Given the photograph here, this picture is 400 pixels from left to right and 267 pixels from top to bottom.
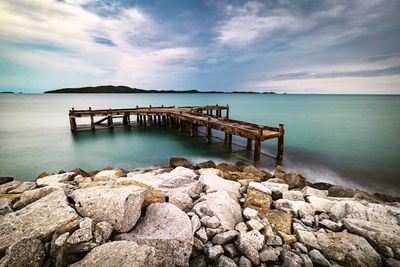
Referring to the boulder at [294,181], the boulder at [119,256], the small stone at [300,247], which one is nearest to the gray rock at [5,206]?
the boulder at [119,256]

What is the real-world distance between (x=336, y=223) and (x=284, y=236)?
4.62 feet

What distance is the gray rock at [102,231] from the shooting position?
10.8 ft

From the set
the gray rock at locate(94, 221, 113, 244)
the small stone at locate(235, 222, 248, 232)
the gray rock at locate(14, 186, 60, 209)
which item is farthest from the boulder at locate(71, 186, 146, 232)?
the small stone at locate(235, 222, 248, 232)

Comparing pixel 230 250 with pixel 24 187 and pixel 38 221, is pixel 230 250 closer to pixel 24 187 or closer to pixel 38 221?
pixel 38 221

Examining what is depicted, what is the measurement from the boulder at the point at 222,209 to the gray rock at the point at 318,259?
58.5 inches

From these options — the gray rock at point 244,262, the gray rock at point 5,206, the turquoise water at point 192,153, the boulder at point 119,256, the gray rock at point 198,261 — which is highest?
the boulder at point 119,256

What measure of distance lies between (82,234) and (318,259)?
4.10 meters

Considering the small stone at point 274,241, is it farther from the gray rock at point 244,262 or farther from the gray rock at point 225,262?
the gray rock at point 225,262

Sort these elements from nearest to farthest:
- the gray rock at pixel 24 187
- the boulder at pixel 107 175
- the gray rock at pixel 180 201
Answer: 1. the gray rock at pixel 180 201
2. the gray rock at pixel 24 187
3. the boulder at pixel 107 175

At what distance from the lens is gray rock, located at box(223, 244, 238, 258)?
3.67 metres

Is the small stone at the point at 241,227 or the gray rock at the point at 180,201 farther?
the gray rock at the point at 180,201

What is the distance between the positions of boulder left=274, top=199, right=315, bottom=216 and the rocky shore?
0.02 m

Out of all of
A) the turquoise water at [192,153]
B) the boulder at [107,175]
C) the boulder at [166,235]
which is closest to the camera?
the boulder at [166,235]

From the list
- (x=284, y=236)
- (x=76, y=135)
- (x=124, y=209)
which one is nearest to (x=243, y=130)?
(x=284, y=236)
